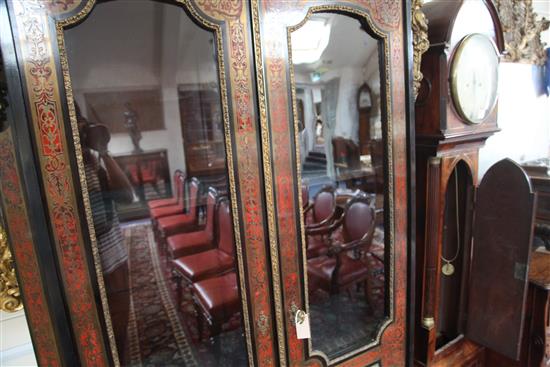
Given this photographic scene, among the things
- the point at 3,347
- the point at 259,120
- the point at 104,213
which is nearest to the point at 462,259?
the point at 259,120

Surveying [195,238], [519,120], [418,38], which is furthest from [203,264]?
[519,120]

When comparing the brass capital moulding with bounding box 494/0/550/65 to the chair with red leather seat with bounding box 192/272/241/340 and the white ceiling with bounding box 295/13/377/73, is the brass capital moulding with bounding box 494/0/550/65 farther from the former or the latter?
the chair with red leather seat with bounding box 192/272/241/340

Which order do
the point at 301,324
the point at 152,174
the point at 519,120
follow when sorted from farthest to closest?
the point at 519,120 → the point at 152,174 → the point at 301,324

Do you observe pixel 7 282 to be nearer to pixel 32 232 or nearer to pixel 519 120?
pixel 32 232

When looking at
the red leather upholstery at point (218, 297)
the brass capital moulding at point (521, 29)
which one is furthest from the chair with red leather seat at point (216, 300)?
the brass capital moulding at point (521, 29)

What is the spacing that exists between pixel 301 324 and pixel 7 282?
82cm

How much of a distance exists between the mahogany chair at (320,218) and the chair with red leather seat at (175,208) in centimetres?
43

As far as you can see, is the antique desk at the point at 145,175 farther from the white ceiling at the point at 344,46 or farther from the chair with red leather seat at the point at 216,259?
the white ceiling at the point at 344,46

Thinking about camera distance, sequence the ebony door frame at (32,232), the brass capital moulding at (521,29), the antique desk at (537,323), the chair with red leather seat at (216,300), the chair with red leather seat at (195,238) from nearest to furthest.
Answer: the ebony door frame at (32,232), the chair with red leather seat at (216,300), the chair with red leather seat at (195,238), the antique desk at (537,323), the brass capital moulding at (521,29)

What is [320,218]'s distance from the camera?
108 cm

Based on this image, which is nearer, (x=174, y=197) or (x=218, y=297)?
(x=218, y=297)

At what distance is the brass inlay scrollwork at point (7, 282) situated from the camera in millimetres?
908

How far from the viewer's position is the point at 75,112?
646 millimetres

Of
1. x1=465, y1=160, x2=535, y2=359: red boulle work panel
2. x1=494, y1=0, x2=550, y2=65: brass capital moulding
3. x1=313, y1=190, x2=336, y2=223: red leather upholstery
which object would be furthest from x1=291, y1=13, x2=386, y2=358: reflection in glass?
x1=494, y1=0, x2=550, y2=65: brass capital moulding
